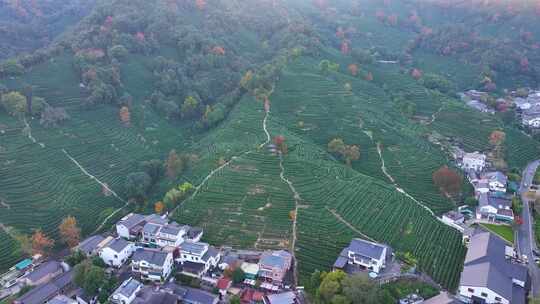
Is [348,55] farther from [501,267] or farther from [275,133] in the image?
[501,267]

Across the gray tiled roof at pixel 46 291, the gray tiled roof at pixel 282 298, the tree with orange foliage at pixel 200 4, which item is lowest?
the gray tiled roof at pixel 46 291

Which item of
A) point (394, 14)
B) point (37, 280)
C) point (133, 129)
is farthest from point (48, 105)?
point (394, 14)

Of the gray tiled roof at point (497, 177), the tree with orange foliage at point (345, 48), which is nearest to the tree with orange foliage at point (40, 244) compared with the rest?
the gray tiled roof at point (497, 177)

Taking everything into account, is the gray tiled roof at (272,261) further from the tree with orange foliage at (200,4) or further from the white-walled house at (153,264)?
the tree with orange foliage at (200,4)

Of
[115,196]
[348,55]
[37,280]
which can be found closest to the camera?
[37,280]

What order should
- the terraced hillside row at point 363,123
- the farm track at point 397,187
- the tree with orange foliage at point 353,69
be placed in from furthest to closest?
1. the tree with orange foliage at point 353,69
2. the terraced hillside row at point 363,123
3. the farm track at point 397,187
